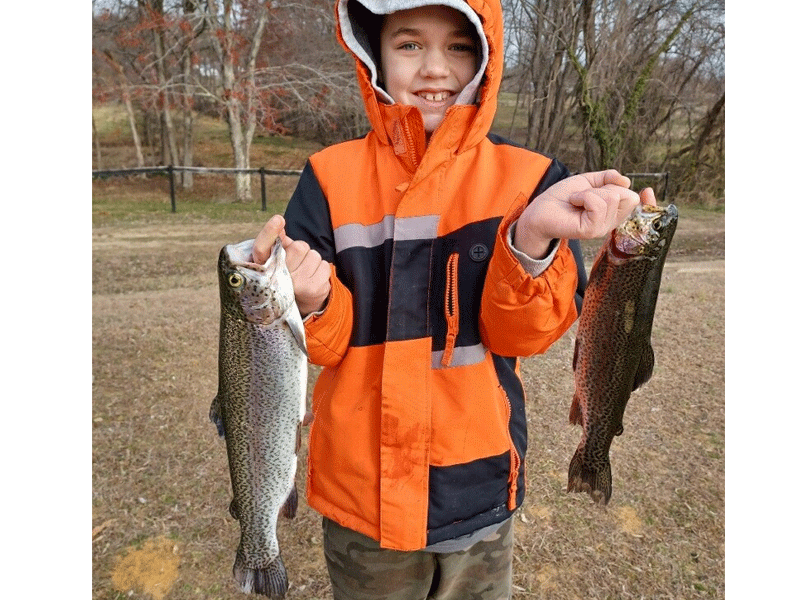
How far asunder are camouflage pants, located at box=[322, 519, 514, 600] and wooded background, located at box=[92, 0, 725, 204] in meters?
11.9

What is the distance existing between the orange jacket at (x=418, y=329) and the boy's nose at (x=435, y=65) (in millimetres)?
124

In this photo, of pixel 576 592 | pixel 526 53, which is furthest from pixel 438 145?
pixel 526 53

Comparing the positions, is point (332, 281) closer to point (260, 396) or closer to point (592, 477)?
point (260, 396)

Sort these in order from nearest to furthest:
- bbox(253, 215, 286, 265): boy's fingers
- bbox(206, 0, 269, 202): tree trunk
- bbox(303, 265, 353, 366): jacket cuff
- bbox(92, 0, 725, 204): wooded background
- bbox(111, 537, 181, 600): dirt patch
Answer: bbox(253, 215, 286, 265): boy's fingers, bbox(303, 265, 353, 366): jacket cuff, bbox(111, 537, 181, 600): dirt patch, bbox(92, 0, 725, 204): wooded background, bbox(206, 0, 269, 202): tree trunk

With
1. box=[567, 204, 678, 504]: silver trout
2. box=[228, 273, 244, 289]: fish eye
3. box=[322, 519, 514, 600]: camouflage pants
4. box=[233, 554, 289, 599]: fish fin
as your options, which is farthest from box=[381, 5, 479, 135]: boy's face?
box=[233, 554, 289, 599]: fish fin

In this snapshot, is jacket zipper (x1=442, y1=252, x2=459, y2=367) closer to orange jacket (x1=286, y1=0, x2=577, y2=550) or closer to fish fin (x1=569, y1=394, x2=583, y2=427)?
orange jacket (x1=286, y1=0, x2=577, y2=550)

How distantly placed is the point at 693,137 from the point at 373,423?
1612 centimetres

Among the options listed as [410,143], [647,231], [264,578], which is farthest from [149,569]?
[647,231]

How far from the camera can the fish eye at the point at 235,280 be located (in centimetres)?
144

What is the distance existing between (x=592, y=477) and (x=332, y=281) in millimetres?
1027

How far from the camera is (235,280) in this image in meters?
1.45

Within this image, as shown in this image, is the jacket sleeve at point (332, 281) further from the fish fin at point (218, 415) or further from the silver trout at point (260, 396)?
the fish fin at point (218, 415)

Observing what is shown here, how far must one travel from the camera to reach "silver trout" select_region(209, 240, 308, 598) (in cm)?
146

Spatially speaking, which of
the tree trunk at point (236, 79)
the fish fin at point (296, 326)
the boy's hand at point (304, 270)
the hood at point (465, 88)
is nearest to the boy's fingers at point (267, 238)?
the boy's hand at point (304, 270)
